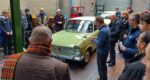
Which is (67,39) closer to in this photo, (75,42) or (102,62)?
(75,42)

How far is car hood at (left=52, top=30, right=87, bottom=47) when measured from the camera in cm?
995

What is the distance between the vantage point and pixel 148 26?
4.47 metres

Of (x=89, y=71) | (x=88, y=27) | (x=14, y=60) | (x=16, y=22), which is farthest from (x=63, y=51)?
(x=14, y=60)

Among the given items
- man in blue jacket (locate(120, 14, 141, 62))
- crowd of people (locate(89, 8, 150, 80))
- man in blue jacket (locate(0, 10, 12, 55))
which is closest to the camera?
crowd of people (locate(89, 8, 150, 80))

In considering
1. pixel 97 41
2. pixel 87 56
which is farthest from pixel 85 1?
pixel 97 41

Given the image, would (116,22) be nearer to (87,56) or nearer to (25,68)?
(87,56)

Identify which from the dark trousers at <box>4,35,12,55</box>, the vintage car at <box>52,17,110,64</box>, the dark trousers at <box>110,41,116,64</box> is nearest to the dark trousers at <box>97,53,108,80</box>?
the dark trousers at <box>110,41,116,64</box>

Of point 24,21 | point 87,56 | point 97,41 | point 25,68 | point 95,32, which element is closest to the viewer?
point 25,68

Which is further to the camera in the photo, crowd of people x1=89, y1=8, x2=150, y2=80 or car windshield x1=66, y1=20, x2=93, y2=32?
car windshield x1=66, y1=20, x2=93, y2=32

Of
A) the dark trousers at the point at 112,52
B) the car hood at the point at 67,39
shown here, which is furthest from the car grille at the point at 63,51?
the dark trousers at the point at 112,52

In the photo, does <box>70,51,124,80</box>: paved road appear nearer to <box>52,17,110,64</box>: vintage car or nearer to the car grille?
<box>52,17,110,64</box>: vintage car

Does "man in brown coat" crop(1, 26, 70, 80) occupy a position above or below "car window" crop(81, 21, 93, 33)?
above

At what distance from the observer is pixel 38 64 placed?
10.2 feet

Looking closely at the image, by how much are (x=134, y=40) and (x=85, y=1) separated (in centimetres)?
2459
